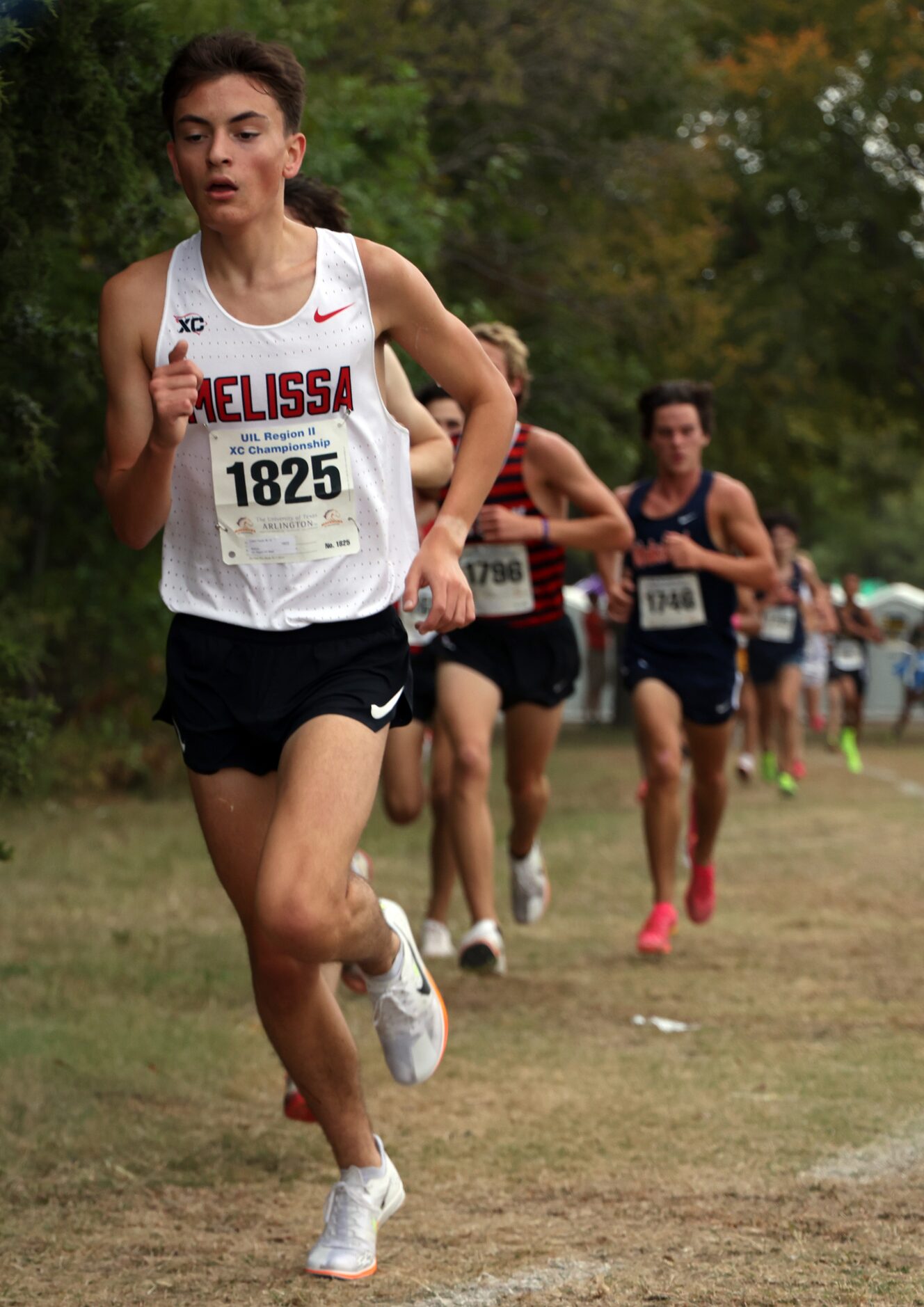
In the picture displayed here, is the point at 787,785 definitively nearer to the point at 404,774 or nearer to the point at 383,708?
the point at 404,774

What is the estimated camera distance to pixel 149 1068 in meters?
5.80

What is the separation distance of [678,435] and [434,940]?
2353mm

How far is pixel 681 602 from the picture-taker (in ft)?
26.6

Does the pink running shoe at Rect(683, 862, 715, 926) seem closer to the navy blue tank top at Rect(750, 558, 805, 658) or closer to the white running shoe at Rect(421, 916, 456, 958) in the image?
Answer: the white running shoe at Rect(421, 916, 456, 958)

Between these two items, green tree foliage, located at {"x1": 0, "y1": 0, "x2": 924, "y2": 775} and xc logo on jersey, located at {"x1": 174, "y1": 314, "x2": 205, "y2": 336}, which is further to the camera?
green tree foliage, located at {"x1": 0, "y1": 0, "x2": 924, "y2": 775}

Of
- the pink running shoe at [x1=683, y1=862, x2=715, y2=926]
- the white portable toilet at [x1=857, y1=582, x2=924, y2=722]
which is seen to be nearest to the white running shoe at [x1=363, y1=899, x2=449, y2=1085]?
the pink running shoe at [x1=683, y1=862, x2=715, y2=926]

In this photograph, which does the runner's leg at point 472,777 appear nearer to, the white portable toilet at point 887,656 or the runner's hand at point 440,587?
the runner's hand at point 440,587

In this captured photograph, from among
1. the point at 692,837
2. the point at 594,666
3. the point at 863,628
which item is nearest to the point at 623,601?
the point at 692,837

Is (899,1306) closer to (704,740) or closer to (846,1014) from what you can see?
(846,1014)

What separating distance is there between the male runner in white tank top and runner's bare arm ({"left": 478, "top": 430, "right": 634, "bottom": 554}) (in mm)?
3037

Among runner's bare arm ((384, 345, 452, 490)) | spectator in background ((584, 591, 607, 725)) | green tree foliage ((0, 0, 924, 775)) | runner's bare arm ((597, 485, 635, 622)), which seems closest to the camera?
runner's bare arm ((384, 345, 452, 490))

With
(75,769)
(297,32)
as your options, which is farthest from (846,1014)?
(75,769)

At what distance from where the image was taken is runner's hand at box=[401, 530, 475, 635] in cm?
352

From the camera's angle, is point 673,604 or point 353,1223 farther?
point 673,604
